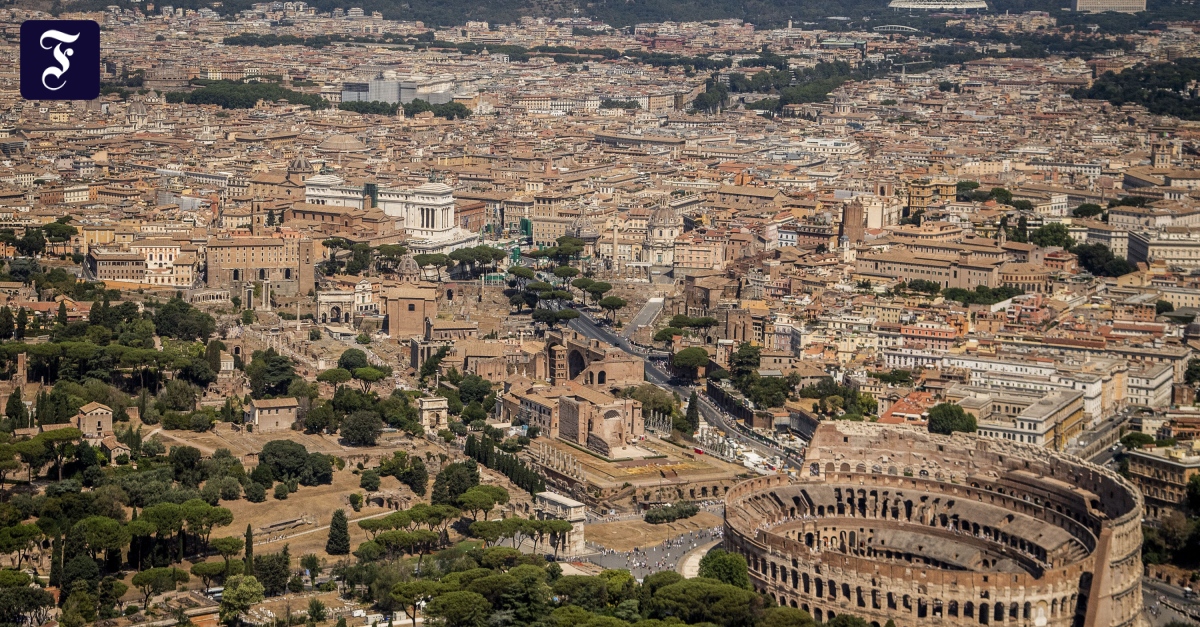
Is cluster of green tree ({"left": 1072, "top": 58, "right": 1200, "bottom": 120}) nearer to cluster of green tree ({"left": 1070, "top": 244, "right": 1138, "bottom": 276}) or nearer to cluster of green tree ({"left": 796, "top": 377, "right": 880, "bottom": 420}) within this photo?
cluster of green tree ({"left": 1070, "top": 244, "right": 1138, "bottom": 276})

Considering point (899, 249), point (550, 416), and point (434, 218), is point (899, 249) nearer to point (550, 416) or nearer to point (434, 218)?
point (434, 218)

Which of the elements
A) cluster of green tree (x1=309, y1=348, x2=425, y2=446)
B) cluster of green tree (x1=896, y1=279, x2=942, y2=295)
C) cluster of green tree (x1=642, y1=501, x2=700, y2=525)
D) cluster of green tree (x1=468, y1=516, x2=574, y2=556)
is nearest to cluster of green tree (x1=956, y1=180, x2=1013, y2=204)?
cluster of green tree (x1=896, y1=279, x2=942, y2=295)

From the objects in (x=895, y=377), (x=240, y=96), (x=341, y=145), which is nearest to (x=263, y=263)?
(x=895, y=377)

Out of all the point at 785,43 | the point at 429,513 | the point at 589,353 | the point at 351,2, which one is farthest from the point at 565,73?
the point at 429,513

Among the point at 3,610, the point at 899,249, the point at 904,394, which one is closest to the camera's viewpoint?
the point at 3,610

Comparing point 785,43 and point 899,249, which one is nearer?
point 899,249

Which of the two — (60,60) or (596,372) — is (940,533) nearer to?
(596,372)

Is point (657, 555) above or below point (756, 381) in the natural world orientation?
below

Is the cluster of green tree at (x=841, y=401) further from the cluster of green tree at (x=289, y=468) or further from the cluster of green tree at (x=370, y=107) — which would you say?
the cluster of green tree at (x=370, y=107)
